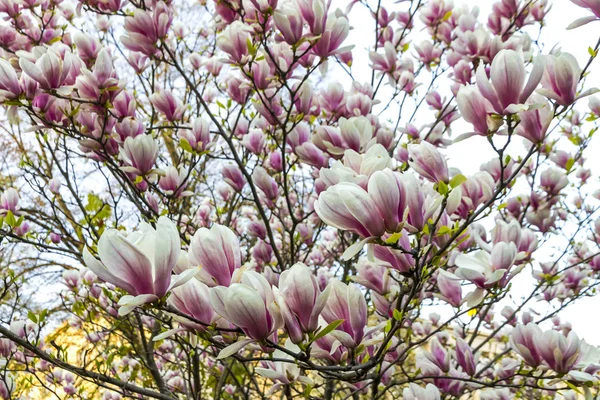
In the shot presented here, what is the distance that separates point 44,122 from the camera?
1718mm

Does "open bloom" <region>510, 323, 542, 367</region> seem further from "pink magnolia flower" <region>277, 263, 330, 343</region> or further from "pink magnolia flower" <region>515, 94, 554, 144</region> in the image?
"pink magnolia flower" <region>277, 263, 330, 343</region>

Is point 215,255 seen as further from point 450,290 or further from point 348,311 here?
point 450,290

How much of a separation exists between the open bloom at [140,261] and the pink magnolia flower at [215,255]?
0.07 meters

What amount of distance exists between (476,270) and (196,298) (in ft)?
2.15

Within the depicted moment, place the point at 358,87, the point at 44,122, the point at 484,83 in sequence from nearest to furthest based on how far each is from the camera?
the point at 484,83, the point at 44,122, the point at 358,87

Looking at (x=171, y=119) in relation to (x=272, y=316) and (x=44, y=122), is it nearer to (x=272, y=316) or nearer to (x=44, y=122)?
(x=44, y=122)

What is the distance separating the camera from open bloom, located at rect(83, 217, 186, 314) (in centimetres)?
77

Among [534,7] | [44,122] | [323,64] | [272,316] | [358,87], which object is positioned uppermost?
[534,7]

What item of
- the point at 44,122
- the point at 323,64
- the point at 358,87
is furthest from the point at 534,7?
the point at 44,122

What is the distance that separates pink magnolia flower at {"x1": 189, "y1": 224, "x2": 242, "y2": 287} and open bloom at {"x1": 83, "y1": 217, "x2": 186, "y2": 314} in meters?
0.07

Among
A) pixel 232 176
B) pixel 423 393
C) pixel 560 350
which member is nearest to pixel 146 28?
pixel 232 176

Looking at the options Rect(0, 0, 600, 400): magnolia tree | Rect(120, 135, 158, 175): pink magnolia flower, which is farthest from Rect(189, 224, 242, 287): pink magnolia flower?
Rect(120, 135, 158, 175): pink magnolia flower

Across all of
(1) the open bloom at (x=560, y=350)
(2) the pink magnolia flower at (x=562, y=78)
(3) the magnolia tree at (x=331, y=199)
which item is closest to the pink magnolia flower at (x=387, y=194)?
(3) the magnolia tree at (x=331, y=199)

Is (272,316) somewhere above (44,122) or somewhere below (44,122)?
below
